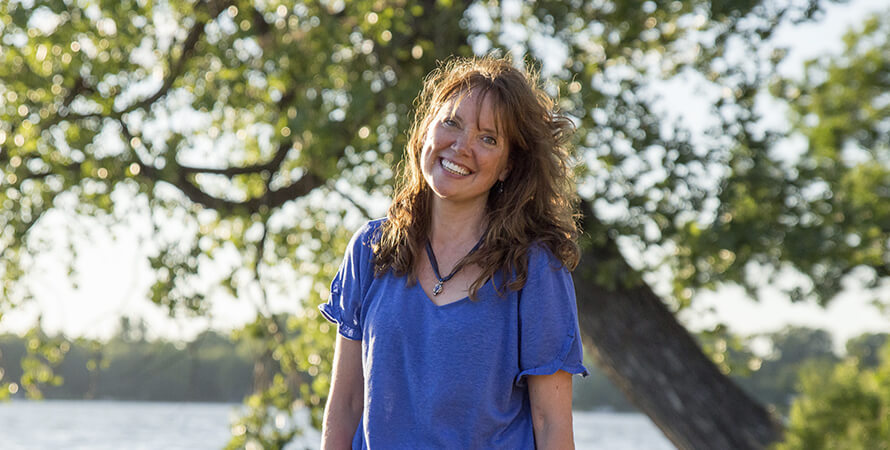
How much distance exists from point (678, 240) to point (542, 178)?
3.58 m

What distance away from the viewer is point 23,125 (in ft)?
20.7

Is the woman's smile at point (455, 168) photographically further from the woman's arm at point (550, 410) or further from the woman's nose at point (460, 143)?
the woman's arm at point (550, 410)

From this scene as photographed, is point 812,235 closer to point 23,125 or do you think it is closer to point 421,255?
point 421,255

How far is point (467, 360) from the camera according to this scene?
229 cm

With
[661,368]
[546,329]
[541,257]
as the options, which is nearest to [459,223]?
[541,257]

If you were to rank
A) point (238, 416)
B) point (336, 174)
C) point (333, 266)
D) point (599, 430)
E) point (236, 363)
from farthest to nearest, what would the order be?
point (599, 430) → point (236, 363) → point (333, 266) → point (238, 416) → point (336, 174)

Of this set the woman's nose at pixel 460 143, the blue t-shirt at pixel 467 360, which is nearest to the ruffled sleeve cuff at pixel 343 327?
the blue t-shirt at pixel 467 360

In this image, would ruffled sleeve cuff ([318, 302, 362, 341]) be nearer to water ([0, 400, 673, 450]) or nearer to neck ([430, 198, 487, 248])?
neck ([430, 198, 487, 248])

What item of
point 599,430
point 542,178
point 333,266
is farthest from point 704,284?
point 599,430

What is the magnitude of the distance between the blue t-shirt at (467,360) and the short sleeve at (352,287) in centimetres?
12

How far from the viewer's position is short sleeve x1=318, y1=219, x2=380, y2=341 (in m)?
2.53

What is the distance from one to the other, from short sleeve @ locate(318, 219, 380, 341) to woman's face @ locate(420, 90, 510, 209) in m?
0.27

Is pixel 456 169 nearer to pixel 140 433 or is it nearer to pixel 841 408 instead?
pixel 841 408

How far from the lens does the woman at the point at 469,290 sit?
2.30 metres
